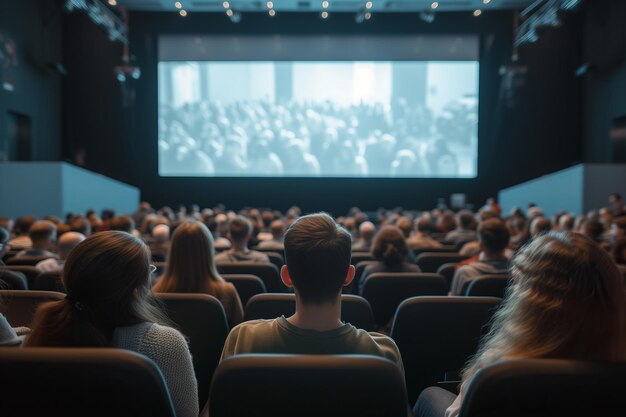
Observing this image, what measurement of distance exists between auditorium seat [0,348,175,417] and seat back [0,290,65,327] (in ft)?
3.13

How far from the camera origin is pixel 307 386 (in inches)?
44.9

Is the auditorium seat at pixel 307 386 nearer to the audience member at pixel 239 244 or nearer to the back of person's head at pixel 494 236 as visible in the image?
the back of person's head at pixel 494 236

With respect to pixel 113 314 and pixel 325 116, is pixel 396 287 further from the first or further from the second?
pixel 325 116

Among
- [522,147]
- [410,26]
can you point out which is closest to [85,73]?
[410,26]

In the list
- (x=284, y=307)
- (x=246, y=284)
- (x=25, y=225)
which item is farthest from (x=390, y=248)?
(x=25, y=225)

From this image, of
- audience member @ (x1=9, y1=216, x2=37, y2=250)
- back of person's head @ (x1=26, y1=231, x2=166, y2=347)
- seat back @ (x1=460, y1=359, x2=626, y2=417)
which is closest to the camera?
seat back @ (x1=460, y1=359, x2=626, y2=417)

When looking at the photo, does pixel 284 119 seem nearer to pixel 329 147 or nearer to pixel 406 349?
pixel 329 147

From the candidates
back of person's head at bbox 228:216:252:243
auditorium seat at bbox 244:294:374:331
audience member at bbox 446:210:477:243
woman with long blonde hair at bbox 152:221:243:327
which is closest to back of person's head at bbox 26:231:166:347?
auditorium seat at bbox 244:294:374:331

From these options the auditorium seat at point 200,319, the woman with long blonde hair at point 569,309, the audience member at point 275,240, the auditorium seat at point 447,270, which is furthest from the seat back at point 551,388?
the audience member at point 275,240

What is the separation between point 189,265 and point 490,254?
1.93 meters

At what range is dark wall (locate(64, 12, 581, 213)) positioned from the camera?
15305 millimetres

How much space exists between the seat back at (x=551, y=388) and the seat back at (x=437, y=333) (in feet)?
3.54

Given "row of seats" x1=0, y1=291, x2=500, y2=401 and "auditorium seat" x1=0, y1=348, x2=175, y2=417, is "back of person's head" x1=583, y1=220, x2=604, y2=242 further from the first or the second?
"auditorium seat" x1=0, y1=348, x2=175, y2=417

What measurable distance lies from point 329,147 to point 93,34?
704 cm
